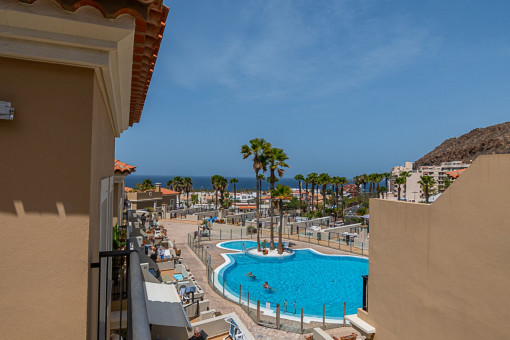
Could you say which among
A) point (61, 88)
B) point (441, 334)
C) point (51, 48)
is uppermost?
point (51, 48)

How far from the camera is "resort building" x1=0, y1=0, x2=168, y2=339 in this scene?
7.79 feet

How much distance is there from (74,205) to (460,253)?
20.6ft

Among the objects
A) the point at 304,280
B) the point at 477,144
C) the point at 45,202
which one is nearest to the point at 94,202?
the point at 45,202

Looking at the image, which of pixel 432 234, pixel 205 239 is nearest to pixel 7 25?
pixel 432 234

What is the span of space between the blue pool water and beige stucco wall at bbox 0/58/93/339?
1587cm

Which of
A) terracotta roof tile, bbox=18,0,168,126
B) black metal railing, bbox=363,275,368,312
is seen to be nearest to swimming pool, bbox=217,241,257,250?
black metal railing, bbox=363,275,368,312

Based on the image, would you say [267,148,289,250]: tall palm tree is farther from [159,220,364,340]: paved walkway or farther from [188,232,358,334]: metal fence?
[188,232,358,334]: metal fence

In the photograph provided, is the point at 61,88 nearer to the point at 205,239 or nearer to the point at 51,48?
the point at 51,48

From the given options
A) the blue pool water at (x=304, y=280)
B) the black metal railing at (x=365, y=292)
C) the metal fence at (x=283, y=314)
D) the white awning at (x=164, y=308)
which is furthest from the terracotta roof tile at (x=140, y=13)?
the blue pool water at (x=304, y=280)

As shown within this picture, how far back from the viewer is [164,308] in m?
7.35

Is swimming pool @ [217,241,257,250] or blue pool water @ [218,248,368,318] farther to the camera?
swimming pool @ [217,241,257,250]

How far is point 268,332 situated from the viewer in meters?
14.2

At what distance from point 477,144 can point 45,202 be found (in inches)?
6250

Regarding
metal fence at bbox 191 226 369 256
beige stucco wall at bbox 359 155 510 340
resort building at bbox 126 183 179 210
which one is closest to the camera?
beige stucco wall at bbox 359 155 510 340
